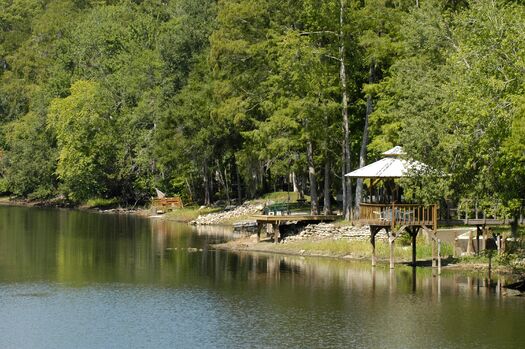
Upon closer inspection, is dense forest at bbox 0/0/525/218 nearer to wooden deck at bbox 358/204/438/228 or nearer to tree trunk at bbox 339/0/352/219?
tree trunk at bbox 339/0/352/219

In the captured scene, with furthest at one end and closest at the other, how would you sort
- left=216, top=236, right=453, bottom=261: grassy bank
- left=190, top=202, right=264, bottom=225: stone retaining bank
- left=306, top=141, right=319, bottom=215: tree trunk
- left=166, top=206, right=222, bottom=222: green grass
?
left=166, top=206, right=222, bottom=222: green grass → left=190, top=202, right=264, bottom=225: stone retaining bank → left=306, top=141, right=319, bottom=215: tree trunk → left=216, top=236, right=453, bottom=261: grassy bank

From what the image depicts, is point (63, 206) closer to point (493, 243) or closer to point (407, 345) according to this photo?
point (493, 243)

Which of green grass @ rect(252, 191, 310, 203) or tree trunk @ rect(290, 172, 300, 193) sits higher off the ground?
tree trunk @ rect(290, 172, 300, 193)

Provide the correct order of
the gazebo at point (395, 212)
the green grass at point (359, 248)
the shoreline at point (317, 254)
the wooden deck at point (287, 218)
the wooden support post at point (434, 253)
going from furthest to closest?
1. the wooden deck at point (287, 218)
2. the green grass at point (359, 248)
3. the gazebo at point (395, 212)
4. the wooden support post at point (434, 253)
5. the shoreline at point (317, 254)

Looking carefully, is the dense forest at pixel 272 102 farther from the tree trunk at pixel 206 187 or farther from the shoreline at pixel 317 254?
the shoreline at pixel 317 254

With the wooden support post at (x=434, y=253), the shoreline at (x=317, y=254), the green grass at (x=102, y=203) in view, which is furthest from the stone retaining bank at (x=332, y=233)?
the green grass at (x=102, y=203)

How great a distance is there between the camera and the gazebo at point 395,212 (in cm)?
4647

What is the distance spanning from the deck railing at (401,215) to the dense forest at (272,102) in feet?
4.14

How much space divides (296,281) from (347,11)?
69.0ft

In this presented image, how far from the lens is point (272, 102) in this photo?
65188mm

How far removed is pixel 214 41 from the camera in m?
69.5

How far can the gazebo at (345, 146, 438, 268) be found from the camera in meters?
46.5

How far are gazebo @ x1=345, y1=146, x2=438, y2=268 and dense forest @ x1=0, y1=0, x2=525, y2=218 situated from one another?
129 centimetres

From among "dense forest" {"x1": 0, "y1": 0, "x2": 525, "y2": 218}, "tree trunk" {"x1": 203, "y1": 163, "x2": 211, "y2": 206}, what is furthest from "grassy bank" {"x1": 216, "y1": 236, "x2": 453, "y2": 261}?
"tree trunk" {"x1": 203, "y1": 163, "x2": 211, "y2": 206}
